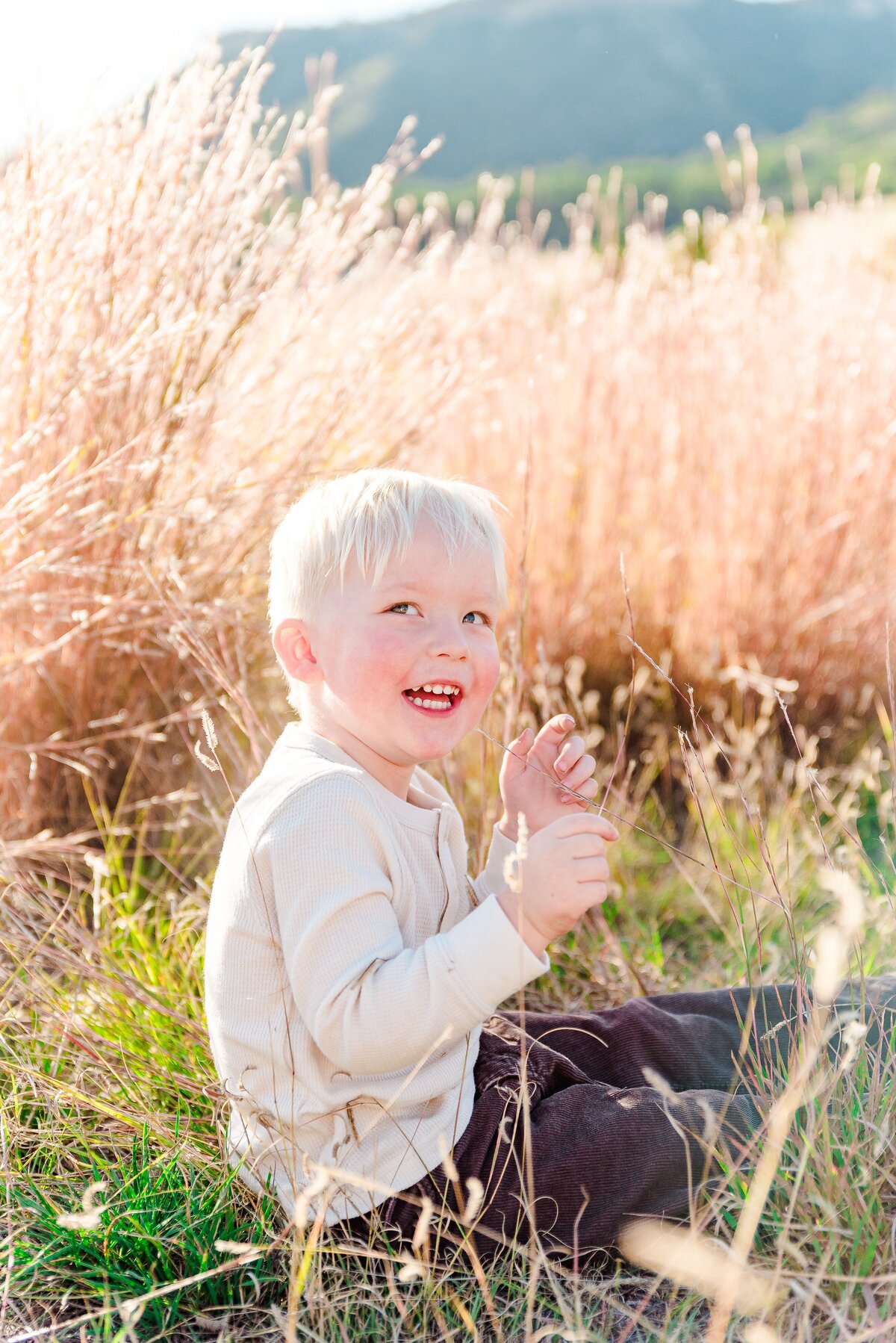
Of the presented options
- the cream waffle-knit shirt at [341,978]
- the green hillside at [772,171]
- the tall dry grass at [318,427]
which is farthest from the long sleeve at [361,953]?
the green hillside at [772,171]

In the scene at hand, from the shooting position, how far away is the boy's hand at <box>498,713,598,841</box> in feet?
4.84

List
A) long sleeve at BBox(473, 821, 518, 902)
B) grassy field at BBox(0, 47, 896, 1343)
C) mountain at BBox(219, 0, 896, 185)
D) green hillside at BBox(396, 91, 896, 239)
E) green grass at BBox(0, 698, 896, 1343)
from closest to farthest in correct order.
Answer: green grass at BBox(0, 698, 896, 1343)
grassy field at BBox(0, 47, 896, 1343)
long sleeve at BBox(473, 821, 518, 902)
green hillside at BBox(396, 91, 896, 239)
mountain at BBox(219, 0, 896, 185)

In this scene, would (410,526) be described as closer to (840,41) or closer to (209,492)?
(209,492)

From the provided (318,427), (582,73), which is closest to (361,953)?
(318,427)

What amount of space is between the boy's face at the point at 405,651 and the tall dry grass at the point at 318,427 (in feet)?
1.11

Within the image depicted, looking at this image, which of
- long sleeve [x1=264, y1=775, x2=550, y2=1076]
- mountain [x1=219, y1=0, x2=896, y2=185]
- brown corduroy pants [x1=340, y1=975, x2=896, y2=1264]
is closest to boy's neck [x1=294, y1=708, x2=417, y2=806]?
long sleeve [x1=264, y1=775, x2=550, y2=1076]

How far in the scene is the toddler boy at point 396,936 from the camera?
3.92ft

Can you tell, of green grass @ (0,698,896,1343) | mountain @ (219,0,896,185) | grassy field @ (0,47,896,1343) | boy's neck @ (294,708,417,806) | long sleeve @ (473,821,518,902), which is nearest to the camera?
green grass @ (0,698,896,1343)

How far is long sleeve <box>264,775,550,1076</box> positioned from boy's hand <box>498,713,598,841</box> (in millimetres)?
291

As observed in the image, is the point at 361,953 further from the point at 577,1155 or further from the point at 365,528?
the point at 365,528

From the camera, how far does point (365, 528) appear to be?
1.32 metres

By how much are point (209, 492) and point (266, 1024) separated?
117cm

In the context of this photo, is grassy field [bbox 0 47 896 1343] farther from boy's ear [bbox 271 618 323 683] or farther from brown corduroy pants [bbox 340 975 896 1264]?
boy's ear [bbox 271 618 323 683]

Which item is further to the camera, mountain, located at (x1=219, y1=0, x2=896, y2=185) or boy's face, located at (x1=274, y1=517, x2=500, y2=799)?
mountain, located at (x1=219, y1=0, x2=896, y2=185)
